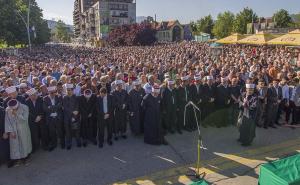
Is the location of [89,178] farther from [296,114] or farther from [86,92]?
[296,114]

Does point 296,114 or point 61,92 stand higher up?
point 61,92

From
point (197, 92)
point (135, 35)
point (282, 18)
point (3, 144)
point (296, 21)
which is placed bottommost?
point (3, 144)

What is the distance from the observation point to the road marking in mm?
7328

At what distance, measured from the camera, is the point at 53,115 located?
29.6 feet

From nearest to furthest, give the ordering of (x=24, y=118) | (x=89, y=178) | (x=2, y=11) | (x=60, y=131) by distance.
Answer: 1. (x=89, y=178)
2. (x=24, y=118)
3. (x=60, y=131)
4. (x=2, y=11)

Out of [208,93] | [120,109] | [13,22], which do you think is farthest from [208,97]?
[13,22]

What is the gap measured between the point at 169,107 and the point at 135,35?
4996 cm

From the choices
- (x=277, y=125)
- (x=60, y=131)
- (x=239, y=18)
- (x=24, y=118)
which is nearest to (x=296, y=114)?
(x=277, y=125)

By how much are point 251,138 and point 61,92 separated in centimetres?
574

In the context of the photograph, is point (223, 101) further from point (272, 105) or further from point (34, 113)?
point (34, 113)

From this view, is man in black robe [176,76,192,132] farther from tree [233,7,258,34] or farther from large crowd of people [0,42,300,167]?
tree [233,7,258,34]

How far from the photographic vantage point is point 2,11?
52000 mm

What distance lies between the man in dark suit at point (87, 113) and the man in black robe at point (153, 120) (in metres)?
1.56

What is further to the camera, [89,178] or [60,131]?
[60,131]
